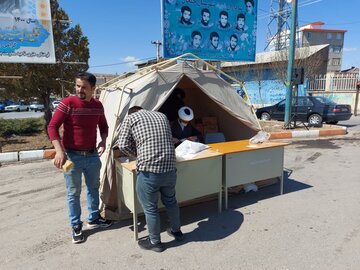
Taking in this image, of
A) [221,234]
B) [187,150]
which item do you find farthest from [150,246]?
[187,150]

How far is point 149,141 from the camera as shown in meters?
2.95

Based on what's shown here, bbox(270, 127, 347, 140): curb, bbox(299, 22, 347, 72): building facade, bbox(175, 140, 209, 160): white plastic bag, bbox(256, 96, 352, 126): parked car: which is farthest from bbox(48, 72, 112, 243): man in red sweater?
bbox(299, 22, 347, 72): building facade

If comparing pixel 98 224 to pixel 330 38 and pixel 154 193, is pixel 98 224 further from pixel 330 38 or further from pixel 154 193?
pixel 330 38

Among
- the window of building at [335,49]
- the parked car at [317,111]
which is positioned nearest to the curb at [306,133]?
the parked car at [317,111]

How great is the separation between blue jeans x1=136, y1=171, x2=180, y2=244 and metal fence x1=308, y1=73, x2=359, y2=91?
2119cm

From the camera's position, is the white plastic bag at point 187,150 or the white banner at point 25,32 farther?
the white banner at point 25,32

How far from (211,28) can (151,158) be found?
6.45 metres

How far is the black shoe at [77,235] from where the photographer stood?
10.9ft

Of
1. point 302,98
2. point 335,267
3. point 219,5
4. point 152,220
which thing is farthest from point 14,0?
point 302,98

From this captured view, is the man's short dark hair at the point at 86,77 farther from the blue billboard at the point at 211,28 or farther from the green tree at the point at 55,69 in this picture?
the green tree at the point at 55,69

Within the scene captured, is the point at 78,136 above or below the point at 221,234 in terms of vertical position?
above

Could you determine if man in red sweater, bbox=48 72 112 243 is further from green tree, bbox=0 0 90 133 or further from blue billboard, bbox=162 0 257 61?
green tree, bbox=0 0 90 133

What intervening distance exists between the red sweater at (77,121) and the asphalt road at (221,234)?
118cm

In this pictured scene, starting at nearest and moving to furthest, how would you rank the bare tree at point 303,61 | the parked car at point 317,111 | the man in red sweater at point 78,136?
1. the man in red sweater at point 78,136
2. the parked car at point 317,111
3. the bare tree at point 303,61
